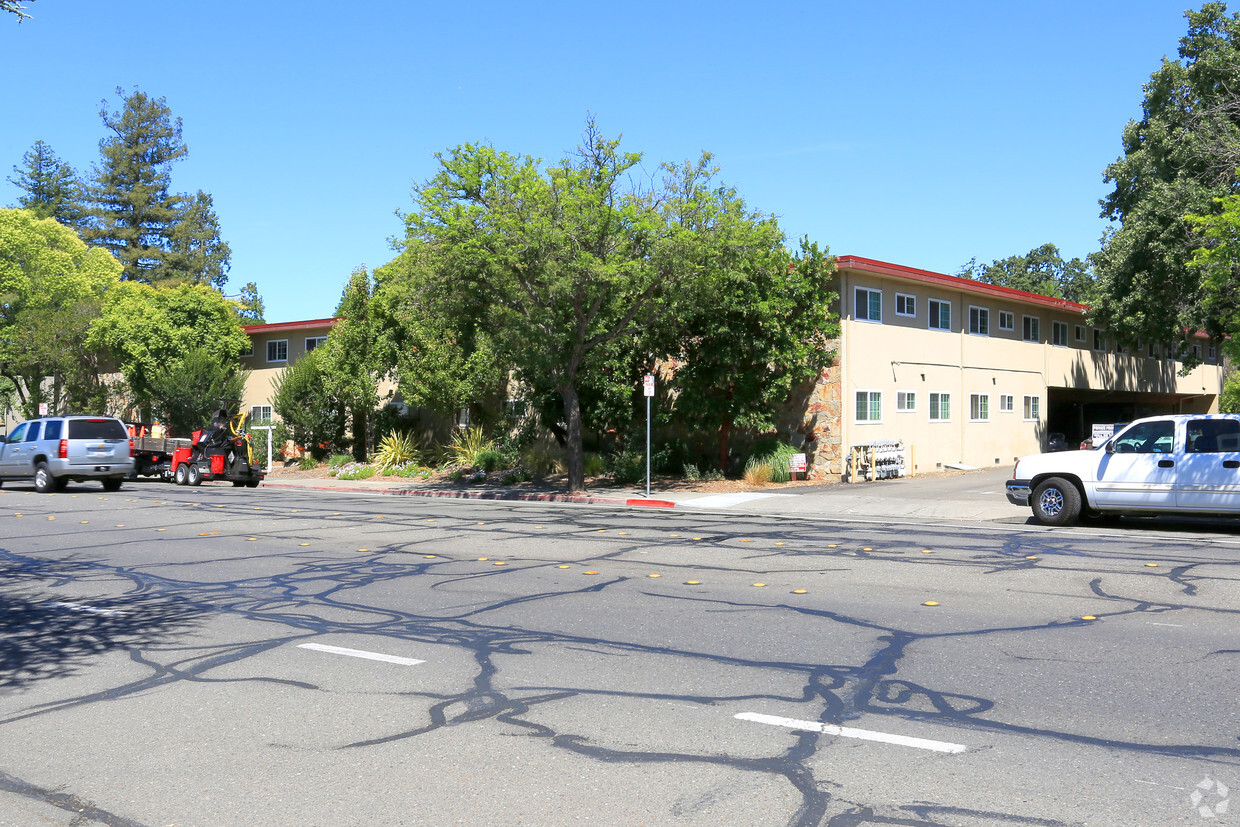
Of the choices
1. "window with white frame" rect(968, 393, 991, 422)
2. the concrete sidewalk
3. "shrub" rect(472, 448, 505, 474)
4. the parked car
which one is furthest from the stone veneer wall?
the parked car

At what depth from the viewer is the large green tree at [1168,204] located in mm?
30406

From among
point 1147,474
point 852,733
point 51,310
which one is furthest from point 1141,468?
point 51,310

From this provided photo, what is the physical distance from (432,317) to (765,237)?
8806 mm

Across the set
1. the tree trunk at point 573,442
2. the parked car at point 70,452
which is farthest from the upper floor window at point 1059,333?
the parked car at point 70,452

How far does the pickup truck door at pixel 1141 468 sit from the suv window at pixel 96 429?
74.6 ft

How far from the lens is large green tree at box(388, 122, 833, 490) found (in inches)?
861

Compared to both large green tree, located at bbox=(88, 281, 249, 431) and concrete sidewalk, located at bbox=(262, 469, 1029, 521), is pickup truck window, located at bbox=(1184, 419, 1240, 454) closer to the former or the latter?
concrete sidewalk, located at bbox=(262, 469, 1029, 521)

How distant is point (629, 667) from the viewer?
22.5 ft

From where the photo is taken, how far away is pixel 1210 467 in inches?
581

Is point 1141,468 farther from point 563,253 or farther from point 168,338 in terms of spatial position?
point 168,338

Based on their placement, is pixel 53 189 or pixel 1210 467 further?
pixel 53 189

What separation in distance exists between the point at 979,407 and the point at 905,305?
559 cm

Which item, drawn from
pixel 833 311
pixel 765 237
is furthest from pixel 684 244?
pixel 833 311

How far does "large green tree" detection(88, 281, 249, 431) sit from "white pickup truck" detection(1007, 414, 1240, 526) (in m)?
31.8
